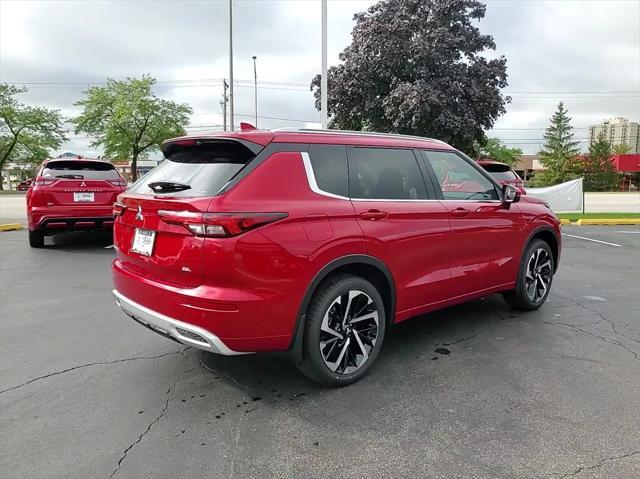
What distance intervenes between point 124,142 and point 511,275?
42264 millimetres

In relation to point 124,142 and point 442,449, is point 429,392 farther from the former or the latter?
point 124,142

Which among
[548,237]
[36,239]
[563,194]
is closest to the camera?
[548,237]

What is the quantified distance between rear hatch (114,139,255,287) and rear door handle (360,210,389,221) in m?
0.88

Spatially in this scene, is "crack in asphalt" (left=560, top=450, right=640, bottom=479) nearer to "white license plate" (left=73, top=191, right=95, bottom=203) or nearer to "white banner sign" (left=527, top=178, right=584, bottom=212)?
"white license plate" (left=73, top=191, right=95, bottom=203)

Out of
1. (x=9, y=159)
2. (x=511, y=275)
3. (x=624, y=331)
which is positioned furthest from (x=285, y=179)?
(x=9, y=159)

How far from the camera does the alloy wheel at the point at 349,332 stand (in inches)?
126

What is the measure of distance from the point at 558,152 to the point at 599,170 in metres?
7.94

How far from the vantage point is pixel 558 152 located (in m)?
70.4

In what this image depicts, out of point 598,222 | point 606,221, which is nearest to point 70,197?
point 598,222

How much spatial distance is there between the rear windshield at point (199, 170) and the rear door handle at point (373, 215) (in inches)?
34.2

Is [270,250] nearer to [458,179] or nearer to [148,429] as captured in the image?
[148,429]

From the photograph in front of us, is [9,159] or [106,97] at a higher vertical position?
[106,97]

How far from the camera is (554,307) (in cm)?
528

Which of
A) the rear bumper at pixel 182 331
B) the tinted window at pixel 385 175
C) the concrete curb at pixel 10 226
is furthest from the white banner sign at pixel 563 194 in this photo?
the rear bumper at pixel 182 331
